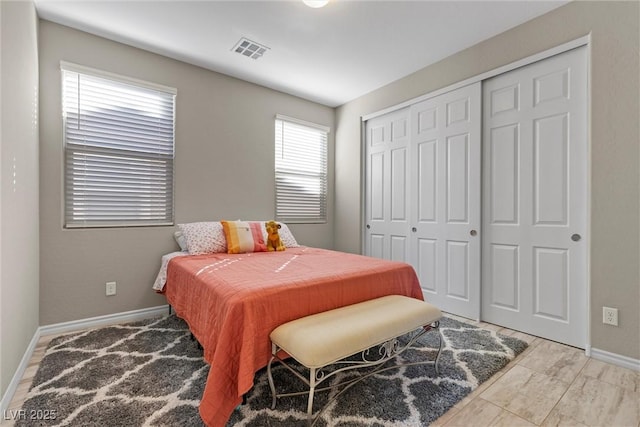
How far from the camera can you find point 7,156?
1.55 meters

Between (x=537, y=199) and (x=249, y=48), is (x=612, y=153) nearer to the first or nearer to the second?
(x=537, y=199)

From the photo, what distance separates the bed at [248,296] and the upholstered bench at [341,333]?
0.28 feet

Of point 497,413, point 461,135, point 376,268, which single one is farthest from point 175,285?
point 461,135

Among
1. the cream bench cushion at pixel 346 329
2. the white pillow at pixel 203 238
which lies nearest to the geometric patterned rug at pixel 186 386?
the cream bench cushion at pixel 346 329

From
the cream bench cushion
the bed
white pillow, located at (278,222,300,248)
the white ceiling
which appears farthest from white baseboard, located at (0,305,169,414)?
the white ceiling

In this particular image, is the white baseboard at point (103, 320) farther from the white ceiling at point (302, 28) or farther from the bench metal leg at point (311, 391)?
the white ceiling at point (302, 28)

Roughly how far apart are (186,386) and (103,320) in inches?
59.9

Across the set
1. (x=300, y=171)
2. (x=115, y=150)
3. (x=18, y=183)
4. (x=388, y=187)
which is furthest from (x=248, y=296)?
(x=300, y=171)

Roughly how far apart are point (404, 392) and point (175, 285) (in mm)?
1868

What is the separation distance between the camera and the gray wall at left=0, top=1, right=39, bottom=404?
1.50 m

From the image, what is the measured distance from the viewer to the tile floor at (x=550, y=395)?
147 centimetres

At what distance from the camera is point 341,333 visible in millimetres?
1423

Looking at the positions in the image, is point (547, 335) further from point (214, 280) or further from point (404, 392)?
point (214, 280)

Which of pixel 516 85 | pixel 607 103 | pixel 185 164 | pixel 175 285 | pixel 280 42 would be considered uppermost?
pixel 280 42
